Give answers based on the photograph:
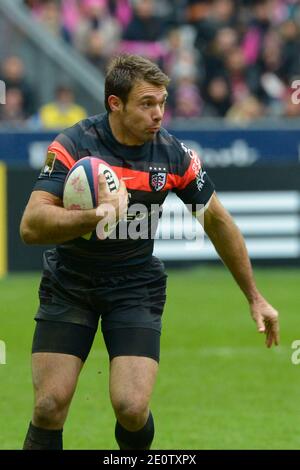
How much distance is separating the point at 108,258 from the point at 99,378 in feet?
12.3

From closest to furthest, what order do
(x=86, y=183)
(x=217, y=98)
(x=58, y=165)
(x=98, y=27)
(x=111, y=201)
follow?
(x=111, y=201) < (x=86, y=183) < (x=58, y=165) < (x=217, y=98) < (x=98, y=27)

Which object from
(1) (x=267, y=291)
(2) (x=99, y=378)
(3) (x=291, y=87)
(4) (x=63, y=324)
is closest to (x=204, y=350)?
(2) (x=99, y=378)

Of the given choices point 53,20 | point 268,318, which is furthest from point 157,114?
point 53,20

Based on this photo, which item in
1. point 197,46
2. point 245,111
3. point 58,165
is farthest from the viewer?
point 197,46

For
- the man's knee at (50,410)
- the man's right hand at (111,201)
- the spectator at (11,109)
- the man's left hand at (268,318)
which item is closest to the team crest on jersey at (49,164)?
the man's right hand at (111,201)

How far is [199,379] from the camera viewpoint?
Result: 9719 millimetres

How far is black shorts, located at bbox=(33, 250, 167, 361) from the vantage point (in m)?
6.11

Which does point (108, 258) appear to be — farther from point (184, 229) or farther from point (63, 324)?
point (184, 229)

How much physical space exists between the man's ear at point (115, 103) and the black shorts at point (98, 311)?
874 mm

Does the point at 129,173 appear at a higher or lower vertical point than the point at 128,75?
lower

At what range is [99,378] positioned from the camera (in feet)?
32.3

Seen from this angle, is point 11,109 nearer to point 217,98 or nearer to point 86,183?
point 217,98

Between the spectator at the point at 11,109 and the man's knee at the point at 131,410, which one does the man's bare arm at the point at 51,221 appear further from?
the spectator at the point at 11,109

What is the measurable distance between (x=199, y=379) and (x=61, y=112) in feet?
24.2
